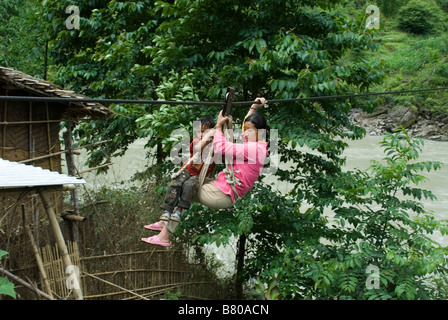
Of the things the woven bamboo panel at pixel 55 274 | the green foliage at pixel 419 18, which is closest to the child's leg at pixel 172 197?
the woven bamboo panel at pixel 55 274

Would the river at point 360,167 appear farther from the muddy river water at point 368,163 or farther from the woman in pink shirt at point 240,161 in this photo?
the woman in pink shirt at point 240,161

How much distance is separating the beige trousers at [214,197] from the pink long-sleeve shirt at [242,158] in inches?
1.2

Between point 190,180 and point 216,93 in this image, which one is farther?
point 216,93

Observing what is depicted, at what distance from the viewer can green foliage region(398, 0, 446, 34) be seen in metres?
36.0

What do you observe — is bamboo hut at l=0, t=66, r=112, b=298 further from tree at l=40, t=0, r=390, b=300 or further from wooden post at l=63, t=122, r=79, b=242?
tree at l=40, t=0, r=390, b=300

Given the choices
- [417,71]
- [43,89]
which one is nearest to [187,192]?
[43,89]

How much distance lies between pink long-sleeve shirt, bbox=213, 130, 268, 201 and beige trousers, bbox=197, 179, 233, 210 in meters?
0.03

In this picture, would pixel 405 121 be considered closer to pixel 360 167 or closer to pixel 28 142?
pixel 360 167

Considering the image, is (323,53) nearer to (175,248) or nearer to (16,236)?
(175,248)

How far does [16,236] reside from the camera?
19.1 ft

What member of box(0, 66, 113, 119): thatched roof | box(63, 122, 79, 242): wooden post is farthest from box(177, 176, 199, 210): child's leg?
box(63, 122, 79, 242): wooden post

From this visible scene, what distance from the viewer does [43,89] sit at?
5.86 meters
